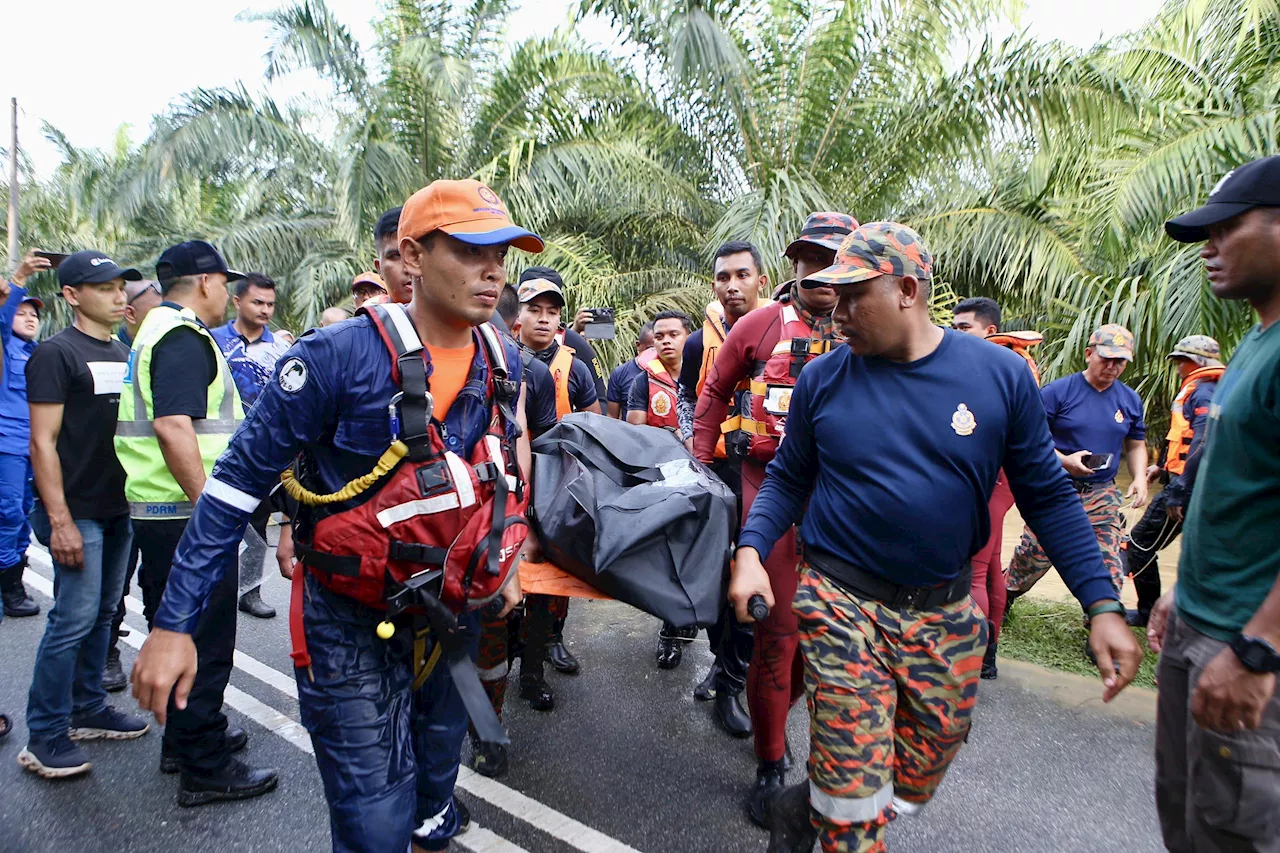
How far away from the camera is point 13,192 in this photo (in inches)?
883

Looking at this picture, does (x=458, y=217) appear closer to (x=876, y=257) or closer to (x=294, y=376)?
(x=294, y=376)

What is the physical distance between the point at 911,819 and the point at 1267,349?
83.5 inches

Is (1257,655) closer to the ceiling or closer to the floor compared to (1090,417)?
closer to the floor

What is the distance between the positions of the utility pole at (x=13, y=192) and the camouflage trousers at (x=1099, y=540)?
77.6ft

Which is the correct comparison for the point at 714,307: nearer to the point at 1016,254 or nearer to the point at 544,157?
the point at 1016,254

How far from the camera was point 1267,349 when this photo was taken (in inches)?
79.6

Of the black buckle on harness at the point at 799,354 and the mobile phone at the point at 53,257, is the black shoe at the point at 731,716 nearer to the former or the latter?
the black buckle on harness at the point at 799,354

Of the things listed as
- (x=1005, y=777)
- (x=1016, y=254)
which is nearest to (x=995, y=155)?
(x=1016, y=254)

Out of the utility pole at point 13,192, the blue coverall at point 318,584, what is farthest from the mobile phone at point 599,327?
the utility pole at point 13,192

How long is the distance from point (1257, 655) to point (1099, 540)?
360cm

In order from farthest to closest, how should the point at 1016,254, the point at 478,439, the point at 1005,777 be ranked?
the point at 1016,254
the point at 1005,777
the point at 478,439

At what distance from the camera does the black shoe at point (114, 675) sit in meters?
4.38

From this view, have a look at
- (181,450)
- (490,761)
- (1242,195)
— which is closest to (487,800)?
(490,761)

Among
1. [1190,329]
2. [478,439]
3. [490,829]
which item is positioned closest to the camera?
[478,439]
